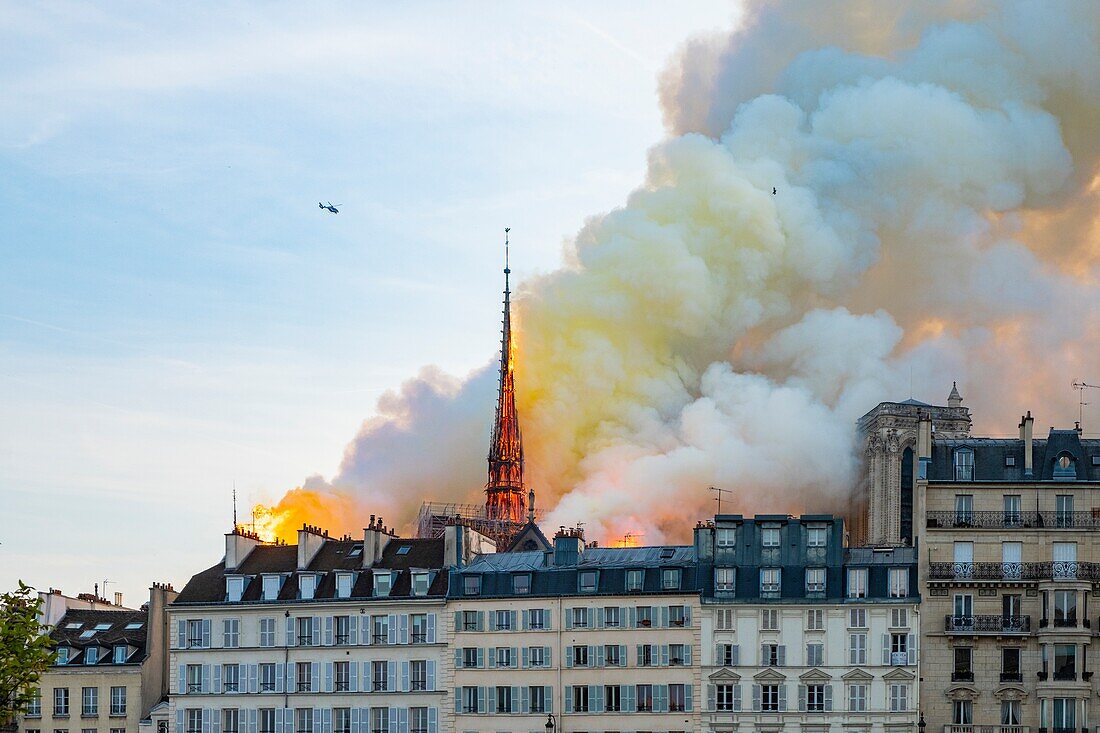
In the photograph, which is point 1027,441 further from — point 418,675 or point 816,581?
point 418,675

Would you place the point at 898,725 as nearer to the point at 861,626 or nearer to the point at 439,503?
the point at 861,626

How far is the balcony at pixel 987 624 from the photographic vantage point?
90119 millimetres

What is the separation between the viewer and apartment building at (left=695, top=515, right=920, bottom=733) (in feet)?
296

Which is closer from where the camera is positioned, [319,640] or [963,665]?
[963,665]

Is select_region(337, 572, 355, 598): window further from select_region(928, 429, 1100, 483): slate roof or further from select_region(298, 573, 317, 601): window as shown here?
select_region(928, 429, 1100, 483): slate roof

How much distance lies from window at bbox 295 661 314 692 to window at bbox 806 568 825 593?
2311cm

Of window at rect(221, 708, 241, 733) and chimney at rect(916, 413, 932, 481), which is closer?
chimney at rect(916, 413, 932, 481)

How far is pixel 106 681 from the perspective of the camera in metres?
102

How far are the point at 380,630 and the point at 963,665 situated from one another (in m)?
25.9

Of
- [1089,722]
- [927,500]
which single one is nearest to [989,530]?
[927,500]

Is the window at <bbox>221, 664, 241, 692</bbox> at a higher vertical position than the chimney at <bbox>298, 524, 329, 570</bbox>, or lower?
lower

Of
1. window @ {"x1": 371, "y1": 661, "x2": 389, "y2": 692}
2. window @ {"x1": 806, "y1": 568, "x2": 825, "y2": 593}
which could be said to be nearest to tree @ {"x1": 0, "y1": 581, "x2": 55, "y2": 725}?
window @ {"x1": 371, "y1": 661, "x2": 389, "y2": 692}

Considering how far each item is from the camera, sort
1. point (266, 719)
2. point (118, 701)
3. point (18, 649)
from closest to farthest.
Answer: point (18, 649), point (266, 719), point (118, 701)

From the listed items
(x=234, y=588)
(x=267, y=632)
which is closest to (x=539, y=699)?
(x=267, y=632)
